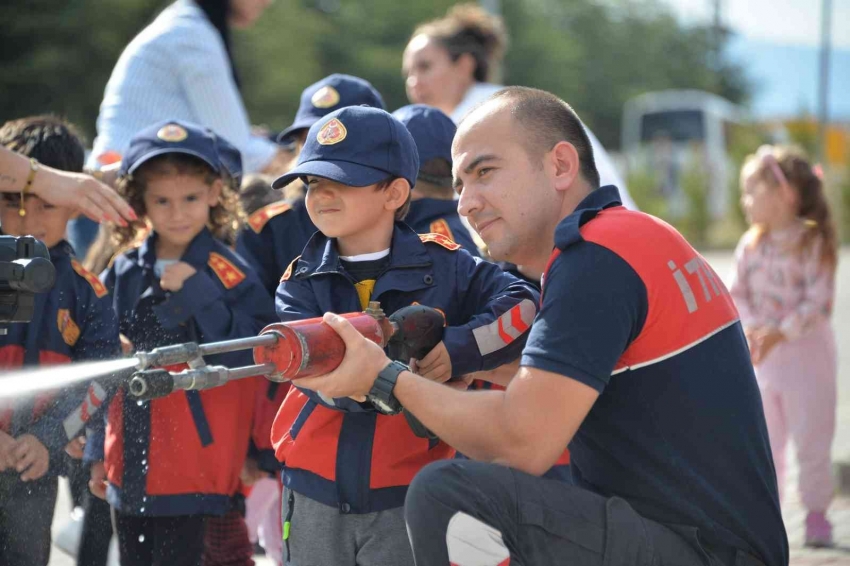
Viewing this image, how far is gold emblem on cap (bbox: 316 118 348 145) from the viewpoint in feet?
11.6

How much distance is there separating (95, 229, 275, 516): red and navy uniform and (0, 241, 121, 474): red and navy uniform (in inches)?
6.8

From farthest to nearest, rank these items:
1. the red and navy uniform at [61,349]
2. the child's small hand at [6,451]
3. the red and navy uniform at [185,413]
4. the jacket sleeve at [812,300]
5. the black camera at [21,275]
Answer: the jacket sleeve at [812,300] → the red and navy uniform at [185,413] → the red and navy uniform at [61,349] → the child's small hand at [6,451] → the black camera at [21,275]

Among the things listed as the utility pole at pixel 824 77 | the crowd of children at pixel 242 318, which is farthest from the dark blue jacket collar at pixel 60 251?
the utility pole at pixel 824 77

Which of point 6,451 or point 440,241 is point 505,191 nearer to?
point 440,241

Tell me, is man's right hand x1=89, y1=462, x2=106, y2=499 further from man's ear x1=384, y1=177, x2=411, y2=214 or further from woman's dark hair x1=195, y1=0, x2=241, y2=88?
woman's dark hair x1=195, y1=0, x2=241, y2=88

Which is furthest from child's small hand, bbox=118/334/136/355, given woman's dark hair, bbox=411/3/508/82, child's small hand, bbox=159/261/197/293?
woman's dark hair, bbox=411/3/508/82

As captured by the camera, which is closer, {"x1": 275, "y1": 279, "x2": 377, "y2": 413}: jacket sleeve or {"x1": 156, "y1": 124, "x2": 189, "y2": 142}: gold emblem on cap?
{"x1": 275, "y1": 279, "x2": 377, "y2": 413}: jacket sleeve

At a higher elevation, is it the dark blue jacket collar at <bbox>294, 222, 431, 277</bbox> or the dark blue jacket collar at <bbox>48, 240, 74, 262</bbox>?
the dark blue jacket collar at <bbox>294, 222, 431, 277</bbox>

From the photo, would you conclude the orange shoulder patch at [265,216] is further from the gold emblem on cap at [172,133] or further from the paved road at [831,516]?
the paved road at [831,516]

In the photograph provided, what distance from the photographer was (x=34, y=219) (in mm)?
4277

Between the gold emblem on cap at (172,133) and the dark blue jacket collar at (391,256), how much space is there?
105 centimetres

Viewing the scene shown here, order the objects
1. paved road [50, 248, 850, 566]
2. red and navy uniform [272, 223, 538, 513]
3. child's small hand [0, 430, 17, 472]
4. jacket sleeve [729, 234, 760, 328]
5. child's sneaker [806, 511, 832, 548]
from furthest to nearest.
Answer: jacket sleeve [729, 234, 760, 328], child's sneaker [806, 511, 832, 548], paved road [50, 248, 850, 566], child's small hand [0, 430, 17, 472], red and navy uniform [272, 223, 538, 513]

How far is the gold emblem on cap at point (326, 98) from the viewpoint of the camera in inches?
189

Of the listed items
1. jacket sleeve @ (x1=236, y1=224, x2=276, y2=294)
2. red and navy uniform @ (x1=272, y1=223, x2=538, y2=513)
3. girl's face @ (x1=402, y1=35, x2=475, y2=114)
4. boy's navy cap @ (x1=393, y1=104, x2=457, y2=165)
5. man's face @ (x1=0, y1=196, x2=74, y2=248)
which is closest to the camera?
red and navy uniform @ (x1=272, y1=223, x2=538, y2=513)
